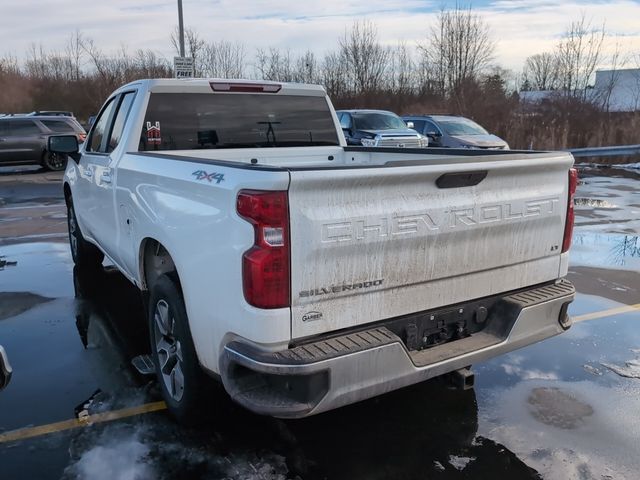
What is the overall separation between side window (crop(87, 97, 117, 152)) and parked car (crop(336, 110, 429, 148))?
1115 cm

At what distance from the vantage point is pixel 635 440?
11.6ft

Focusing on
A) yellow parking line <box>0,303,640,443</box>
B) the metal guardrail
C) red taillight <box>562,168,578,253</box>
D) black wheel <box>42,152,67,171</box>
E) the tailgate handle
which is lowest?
black wheel <box>42,152,67,171</box>

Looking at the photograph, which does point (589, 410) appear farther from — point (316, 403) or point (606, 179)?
point (606, 179)

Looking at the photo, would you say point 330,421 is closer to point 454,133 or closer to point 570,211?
point 570,211

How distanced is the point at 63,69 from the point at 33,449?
5316 centimetres

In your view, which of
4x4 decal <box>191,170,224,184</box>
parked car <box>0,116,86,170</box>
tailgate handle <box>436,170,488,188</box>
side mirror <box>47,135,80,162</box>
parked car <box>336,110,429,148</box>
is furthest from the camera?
parked car <box>0,116,86,170</box>

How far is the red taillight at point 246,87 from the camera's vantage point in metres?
4.86

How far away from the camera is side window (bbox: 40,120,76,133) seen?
63.6ft

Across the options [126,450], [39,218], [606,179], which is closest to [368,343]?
[126,450]

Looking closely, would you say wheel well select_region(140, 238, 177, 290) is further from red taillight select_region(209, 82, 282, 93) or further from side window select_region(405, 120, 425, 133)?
side window select_region(405, 120, 425, 133)

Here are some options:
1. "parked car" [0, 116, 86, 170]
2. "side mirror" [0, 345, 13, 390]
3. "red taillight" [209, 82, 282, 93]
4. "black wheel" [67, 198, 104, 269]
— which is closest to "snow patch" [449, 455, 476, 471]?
"side mirror" [0, 345, 13, 390]

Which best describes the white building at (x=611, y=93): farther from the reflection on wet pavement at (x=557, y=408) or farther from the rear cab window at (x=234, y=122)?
the reflection on wet pavement at (x=557, y=408)

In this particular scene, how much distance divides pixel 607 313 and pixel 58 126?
732 inches

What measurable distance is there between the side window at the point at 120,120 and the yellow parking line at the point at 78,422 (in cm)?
216
